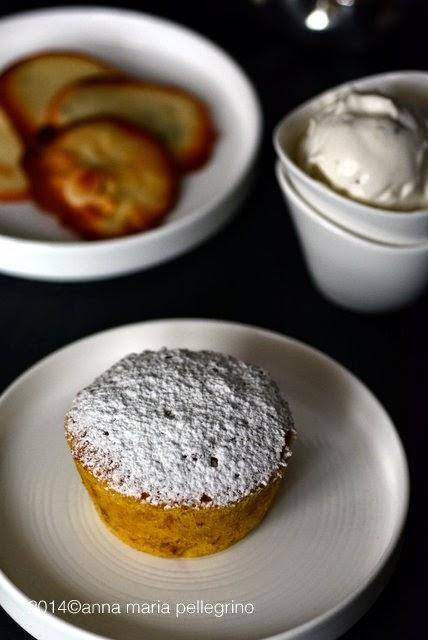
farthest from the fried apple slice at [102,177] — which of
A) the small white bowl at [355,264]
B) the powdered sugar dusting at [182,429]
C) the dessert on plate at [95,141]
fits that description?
the powdered sugar dusting at [182,429]

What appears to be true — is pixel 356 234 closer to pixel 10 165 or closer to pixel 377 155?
pixel 377 155

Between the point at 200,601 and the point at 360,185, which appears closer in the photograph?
the point at 200,601

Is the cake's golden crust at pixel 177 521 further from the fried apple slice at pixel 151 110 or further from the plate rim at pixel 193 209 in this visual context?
the fried apple slice at pixel 151 110

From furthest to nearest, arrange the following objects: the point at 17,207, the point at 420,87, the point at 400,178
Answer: the point at 17,207 < the point at 420,87 < the point at 400,178

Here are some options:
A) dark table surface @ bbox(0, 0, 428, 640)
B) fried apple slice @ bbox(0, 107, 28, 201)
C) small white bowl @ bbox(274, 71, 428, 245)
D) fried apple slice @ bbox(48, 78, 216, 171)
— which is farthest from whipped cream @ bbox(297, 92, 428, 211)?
fried apple slice @ bbox(0, 107, 28, 201)

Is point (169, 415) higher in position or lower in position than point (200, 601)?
higher

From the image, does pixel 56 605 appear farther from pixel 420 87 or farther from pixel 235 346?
pixel 420 87

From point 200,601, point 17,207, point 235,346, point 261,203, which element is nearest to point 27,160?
point 17,207
